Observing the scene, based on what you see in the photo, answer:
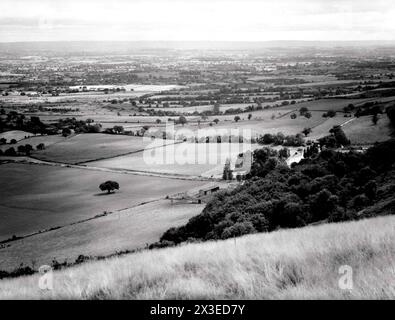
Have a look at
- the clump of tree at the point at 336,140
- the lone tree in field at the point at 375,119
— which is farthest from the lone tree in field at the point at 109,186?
the lone tree in field at the point at 375,119

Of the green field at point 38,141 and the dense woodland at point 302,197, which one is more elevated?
the dense woodland at point 302,197

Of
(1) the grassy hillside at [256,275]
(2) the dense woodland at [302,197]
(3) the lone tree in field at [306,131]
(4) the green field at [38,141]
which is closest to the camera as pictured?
(1) the grassy hillside at [256,275]

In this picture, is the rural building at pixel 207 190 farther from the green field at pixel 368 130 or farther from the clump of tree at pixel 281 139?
the clump of tree at pixel 281 139

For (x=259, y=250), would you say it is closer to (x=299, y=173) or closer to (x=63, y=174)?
(x=299, y=173)

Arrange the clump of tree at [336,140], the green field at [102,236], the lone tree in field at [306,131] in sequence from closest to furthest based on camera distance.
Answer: the green field at [102,236] < the clump of tree at [336,140] < the lone tree in field at [306,131]

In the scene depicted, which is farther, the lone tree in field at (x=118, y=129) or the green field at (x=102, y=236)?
the lone tree in field at (x=118, y=129)

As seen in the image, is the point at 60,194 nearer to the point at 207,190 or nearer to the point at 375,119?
the point at 207,190

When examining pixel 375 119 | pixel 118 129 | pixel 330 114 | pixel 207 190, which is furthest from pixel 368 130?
pixel 118 129

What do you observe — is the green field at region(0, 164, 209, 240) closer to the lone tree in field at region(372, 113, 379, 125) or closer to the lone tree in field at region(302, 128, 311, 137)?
the lone tree in field at region(302, 128, 311, 137)
